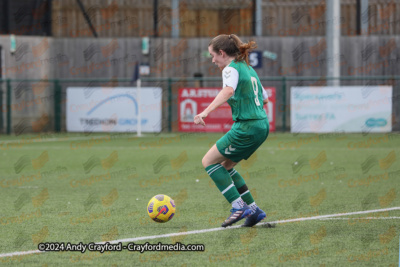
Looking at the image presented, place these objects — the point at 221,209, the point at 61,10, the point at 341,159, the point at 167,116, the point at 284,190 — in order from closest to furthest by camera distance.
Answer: the point at 221,209 < the point at 284,190 < the point at 341,159 < the point at 167,116 < the point at 61,10

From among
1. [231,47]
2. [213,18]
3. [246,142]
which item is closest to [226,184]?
[246,142]

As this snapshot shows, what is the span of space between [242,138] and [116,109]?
17.1 meters

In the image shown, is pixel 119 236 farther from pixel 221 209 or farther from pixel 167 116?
pixel 167 116

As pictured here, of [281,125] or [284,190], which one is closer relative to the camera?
[284,190]

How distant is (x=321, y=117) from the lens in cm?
2231

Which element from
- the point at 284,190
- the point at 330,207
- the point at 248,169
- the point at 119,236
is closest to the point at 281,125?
the point at 248,169

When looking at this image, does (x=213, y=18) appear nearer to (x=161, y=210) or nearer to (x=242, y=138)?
(x=161, y=210)

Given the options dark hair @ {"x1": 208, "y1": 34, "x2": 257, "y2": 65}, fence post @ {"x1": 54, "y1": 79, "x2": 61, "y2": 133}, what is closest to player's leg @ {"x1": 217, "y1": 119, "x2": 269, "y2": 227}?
dark hair @ {"x1": 208, "y1": 34, "x2": 257, "y2": 65}

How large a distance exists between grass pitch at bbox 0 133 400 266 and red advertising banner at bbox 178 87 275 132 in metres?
4.88

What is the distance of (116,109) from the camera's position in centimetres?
2355

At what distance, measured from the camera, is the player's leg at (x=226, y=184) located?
685 cm

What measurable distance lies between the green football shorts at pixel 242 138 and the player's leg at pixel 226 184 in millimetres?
104

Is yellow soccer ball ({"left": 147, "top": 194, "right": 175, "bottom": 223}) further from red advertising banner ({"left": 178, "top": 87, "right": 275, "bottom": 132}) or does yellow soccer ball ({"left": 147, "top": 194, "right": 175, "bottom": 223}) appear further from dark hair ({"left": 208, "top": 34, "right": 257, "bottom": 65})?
red advertising banner ({"left": 178, "top": 87, "right": 275, "bottom": 132})

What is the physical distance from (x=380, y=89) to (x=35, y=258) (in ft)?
60.1
